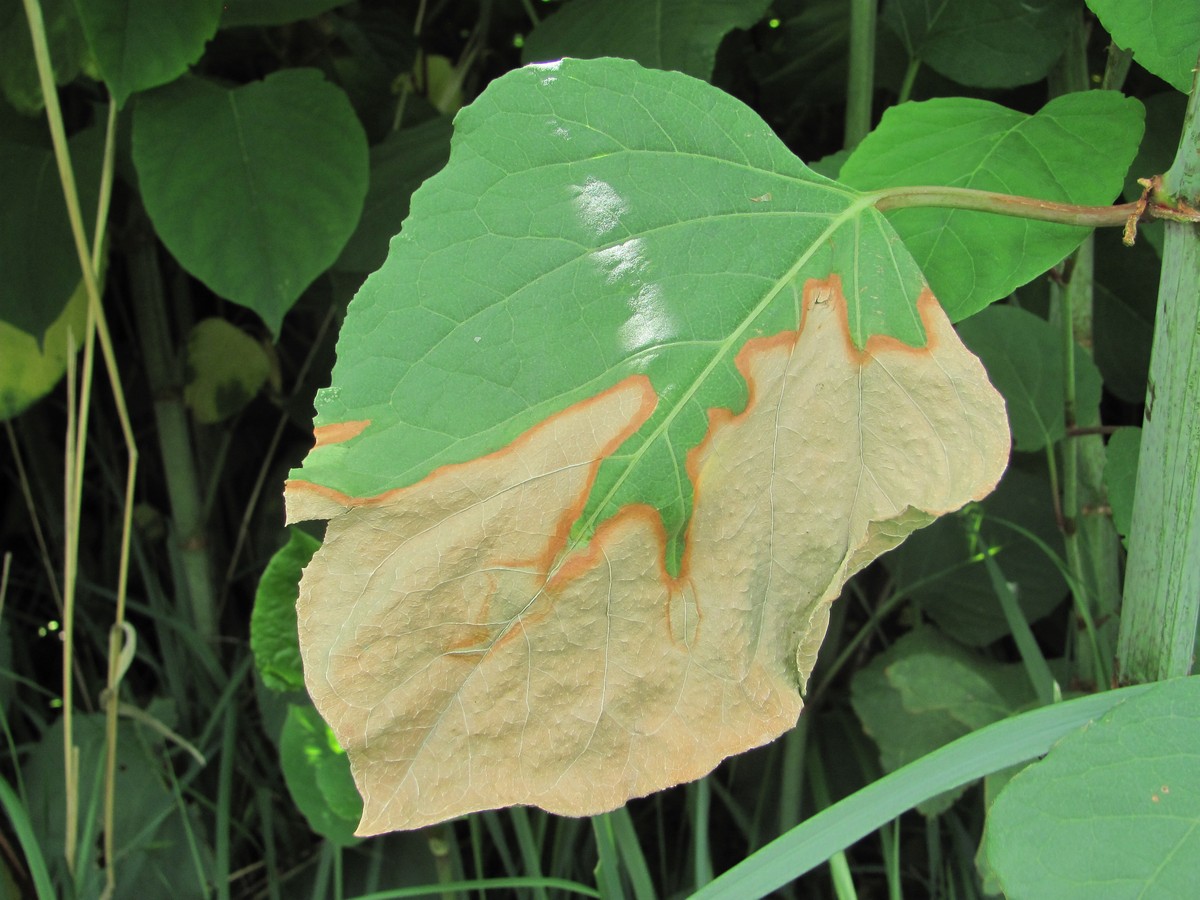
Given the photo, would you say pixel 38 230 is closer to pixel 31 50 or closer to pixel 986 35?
pixel 31 50

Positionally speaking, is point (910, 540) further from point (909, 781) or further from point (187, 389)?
point (187, 389)

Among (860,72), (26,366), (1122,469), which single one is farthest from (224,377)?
(1122,469)

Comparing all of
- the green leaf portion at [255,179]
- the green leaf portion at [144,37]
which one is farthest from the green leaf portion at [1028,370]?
the green leaf portion at [144,37]

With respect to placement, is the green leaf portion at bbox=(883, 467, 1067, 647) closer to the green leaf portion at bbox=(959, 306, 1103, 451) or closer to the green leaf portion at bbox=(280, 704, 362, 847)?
the green leaf portion at bbox=(959, 306, 1103, 451)

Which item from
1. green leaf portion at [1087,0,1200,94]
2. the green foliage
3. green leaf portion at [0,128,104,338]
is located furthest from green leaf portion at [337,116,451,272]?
green leaf portion at [1087,0,1200,94]

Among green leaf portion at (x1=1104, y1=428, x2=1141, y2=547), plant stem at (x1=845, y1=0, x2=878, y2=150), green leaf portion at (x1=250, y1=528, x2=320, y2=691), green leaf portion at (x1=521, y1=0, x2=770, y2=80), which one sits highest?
green leaf portion at (x1=521, y1=0, x2=770, y2=80)

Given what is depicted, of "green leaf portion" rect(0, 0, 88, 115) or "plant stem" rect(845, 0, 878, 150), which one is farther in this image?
"green leaf portion" rect(0, 0, 88, 115)
